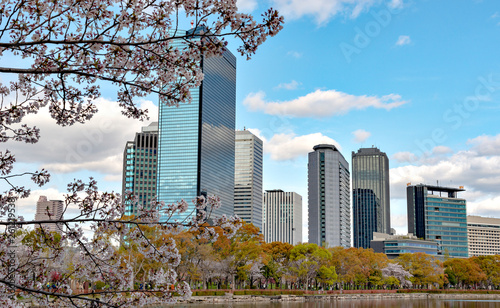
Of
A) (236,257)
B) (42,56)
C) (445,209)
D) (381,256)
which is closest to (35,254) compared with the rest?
(42,56)

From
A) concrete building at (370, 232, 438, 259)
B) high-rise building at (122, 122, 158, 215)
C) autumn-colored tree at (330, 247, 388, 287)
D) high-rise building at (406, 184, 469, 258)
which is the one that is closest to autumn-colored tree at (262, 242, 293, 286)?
autumn-colored tree at (330, 247, 388, 287)

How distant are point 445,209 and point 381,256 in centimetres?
11783

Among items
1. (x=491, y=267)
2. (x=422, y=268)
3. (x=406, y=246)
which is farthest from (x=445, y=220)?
(x=422, y=268)

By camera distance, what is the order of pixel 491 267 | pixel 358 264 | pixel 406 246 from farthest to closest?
pixel 406 246 → pixel 491 267 → pixel 358 264

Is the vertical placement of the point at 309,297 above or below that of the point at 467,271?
below

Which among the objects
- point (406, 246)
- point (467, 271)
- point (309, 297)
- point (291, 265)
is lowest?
point (309, 297)

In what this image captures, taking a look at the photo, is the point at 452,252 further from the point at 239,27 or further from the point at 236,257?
the point at 239,27

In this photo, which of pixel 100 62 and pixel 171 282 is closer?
pixel 100 62

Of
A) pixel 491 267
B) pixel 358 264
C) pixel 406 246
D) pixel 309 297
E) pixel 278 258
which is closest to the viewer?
pixel 309 297

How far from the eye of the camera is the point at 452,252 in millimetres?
198750

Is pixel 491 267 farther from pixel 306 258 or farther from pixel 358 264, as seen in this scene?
pixel 306 258

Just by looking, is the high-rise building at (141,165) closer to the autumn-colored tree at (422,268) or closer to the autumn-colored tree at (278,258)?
the autumn-colored tree at (422,268)

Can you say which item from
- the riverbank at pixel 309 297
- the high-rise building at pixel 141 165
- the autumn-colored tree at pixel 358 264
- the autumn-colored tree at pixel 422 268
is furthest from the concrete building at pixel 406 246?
the high-rise building at pixel 141 165

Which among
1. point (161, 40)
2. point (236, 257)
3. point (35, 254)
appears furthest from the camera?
point (236, 257)
